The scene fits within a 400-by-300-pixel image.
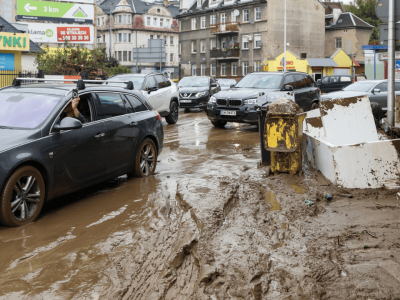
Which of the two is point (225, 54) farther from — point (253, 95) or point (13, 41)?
point (253, 95)

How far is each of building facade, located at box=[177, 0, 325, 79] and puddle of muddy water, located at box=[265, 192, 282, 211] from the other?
52194mm

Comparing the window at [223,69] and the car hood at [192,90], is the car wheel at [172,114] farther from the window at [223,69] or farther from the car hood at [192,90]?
the window at [223,69]

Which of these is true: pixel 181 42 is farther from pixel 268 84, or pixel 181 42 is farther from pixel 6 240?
pixel 6 240

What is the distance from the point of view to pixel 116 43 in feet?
279

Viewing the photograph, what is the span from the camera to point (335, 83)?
120ft

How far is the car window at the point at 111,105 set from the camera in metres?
7.05

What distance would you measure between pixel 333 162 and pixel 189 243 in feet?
9.75

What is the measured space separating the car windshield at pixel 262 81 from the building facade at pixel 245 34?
42645 millimetres

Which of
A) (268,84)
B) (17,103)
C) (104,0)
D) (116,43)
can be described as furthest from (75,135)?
(104,0)

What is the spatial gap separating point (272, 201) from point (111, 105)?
8.89ft

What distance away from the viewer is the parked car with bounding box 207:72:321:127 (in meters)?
14.4

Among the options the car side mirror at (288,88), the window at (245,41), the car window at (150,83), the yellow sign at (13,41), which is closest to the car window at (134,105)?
the car side mirror at (288,88)

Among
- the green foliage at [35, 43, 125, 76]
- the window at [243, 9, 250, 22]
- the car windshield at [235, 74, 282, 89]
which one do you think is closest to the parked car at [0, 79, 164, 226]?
the car windshield at [235, 74, 282, 89]

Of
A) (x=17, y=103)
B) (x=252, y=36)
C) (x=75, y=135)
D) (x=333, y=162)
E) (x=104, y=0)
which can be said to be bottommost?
(x=333, y=162)
